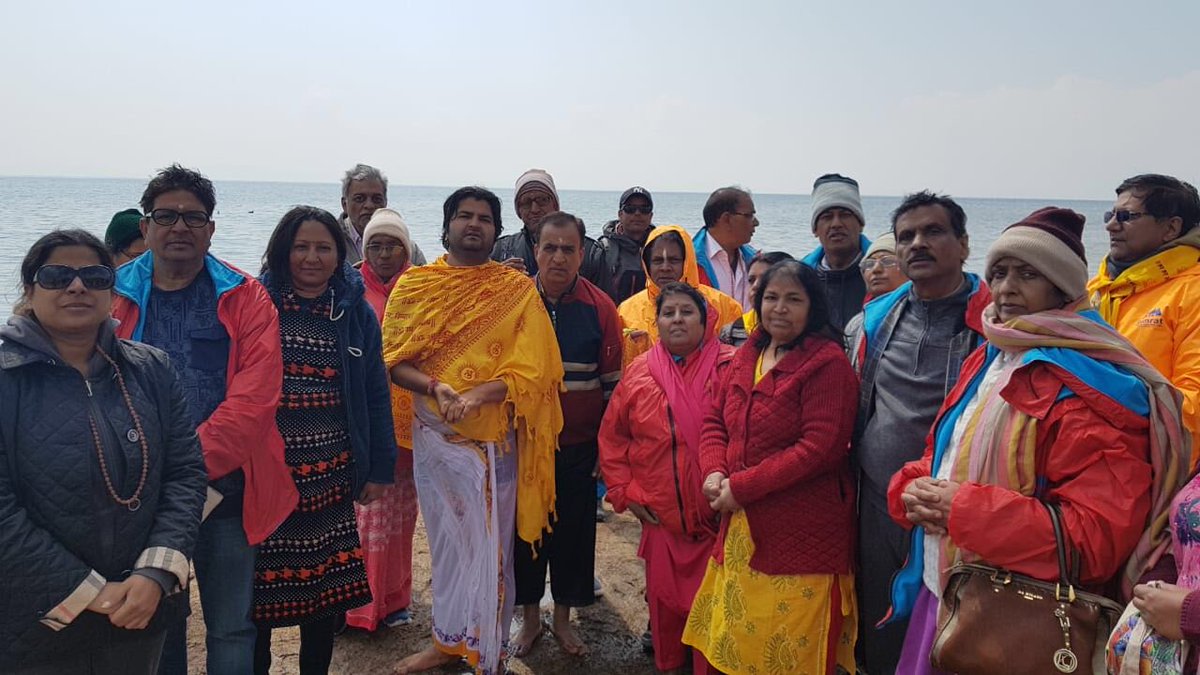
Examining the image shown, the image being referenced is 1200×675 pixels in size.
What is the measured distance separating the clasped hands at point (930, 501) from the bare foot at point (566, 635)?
2.02 m

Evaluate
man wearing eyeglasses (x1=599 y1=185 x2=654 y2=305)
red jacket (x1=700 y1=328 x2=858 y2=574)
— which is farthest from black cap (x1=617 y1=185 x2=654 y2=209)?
red jacket (x1=700 y1=328 x2=858 y2=574)

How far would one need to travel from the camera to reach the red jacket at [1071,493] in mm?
1958

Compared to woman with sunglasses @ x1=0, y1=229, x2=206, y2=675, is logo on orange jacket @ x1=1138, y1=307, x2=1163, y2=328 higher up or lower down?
higher up

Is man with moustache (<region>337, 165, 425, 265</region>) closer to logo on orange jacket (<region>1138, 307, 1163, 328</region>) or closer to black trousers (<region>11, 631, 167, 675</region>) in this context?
black trousers (<region>11, 631, 167, 675</region>)

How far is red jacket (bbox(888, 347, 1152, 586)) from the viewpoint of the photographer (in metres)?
1.96

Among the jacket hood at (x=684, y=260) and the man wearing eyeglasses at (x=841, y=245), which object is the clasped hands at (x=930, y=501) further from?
the jacket hood at (x=684, y=260)

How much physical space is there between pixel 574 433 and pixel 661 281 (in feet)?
3.41

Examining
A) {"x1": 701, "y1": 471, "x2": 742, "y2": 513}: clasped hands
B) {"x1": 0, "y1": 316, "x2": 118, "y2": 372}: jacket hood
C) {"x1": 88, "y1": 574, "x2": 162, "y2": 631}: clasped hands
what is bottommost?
{"x1": 88, "y1": 574, "x2": 162, "y2": 631}: clasped hands

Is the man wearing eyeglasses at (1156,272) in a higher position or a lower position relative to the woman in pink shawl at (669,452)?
higher

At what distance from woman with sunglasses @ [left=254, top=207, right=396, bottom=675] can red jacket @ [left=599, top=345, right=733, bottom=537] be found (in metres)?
1.09

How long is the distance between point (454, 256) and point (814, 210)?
2.11 m

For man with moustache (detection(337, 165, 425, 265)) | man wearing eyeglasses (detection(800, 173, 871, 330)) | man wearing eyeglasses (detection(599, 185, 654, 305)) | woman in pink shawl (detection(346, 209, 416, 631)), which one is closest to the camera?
woman in pink shawl (detection(346, 209, 416, 631))

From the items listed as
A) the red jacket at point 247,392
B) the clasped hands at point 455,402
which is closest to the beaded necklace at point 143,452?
the red jacket at point 247,392

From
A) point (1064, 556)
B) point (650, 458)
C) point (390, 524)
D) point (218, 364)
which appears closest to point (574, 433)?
point (650, 458)
